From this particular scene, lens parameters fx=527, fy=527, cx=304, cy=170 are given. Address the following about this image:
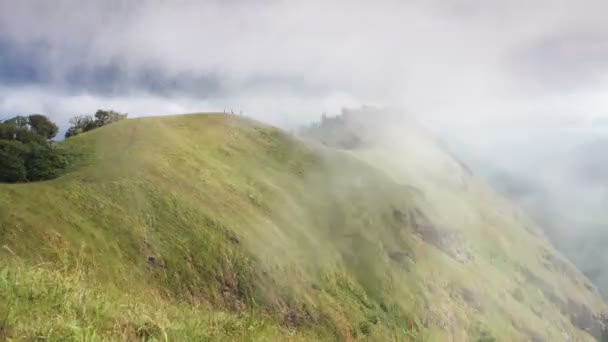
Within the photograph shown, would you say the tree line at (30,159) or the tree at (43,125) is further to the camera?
the tree at (43,125)

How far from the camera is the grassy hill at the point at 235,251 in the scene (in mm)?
9594

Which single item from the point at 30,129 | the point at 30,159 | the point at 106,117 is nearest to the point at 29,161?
the point at 30,159

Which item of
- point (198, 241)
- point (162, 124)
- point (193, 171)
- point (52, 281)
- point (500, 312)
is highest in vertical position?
point (162, 124)

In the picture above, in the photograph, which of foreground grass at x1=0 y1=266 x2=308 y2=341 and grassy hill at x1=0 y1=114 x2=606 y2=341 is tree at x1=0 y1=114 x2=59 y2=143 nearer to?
grassy hill at x1=0 y1=114 x2=606 y2=341

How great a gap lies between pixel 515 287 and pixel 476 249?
1462 cm

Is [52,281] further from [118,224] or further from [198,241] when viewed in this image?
[198,241]

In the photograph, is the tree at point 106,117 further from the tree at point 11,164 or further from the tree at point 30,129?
the tree at point 11,164

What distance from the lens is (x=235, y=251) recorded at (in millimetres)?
66938

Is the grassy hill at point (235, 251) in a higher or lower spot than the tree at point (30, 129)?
lower

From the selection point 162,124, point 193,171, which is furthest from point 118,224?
point 162,124

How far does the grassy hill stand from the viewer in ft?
31.5

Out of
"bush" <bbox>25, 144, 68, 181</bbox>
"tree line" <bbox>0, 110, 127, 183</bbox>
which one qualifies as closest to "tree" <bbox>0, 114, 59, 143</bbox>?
"tree line" <bbox>0, 110, 127, 183</bbox>

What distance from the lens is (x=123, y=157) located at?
233ft

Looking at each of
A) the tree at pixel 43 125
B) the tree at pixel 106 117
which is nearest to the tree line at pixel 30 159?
the tree at pixel 43 125
